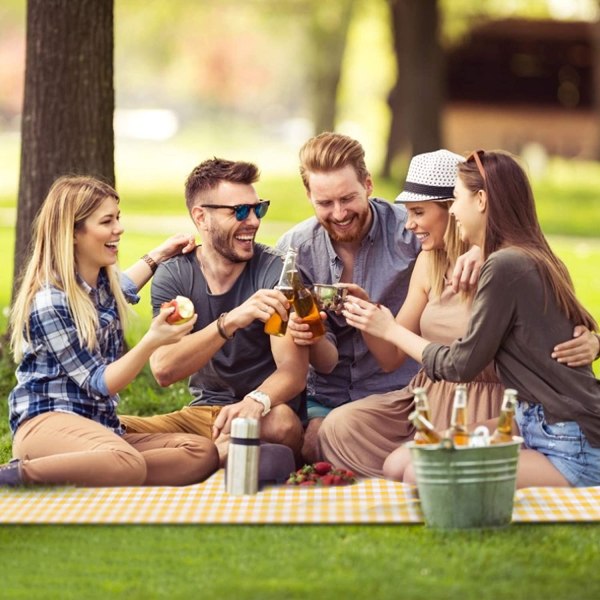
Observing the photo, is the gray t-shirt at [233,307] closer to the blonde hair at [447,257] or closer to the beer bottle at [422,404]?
the blonde hair at [447,257]

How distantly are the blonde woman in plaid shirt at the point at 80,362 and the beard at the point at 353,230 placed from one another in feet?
3.56

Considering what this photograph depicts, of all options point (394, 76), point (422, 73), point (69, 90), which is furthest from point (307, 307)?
point (394, 76)

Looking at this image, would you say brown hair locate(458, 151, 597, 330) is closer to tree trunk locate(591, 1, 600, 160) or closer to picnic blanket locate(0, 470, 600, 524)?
picnic blanket locate(0, 470, 600, 524)

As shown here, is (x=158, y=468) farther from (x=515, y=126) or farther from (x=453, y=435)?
(x=515, y=126)

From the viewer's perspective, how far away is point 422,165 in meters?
6.31

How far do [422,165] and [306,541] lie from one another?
209cm

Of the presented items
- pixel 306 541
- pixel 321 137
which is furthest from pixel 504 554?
pixel 321 137

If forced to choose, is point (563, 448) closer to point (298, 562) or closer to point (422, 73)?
point (298, 562)

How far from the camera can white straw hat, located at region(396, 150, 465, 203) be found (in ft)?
20.4

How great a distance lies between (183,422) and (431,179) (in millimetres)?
1667

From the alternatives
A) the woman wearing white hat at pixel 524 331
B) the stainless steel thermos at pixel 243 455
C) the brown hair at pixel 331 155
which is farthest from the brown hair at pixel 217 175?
the stainless steel thermos at pixel 243 455

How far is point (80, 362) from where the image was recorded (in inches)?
229

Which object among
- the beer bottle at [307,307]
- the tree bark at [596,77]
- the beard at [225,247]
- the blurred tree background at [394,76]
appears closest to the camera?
the beer bottle at [307,307]

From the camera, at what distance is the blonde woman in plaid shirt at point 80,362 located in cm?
574
